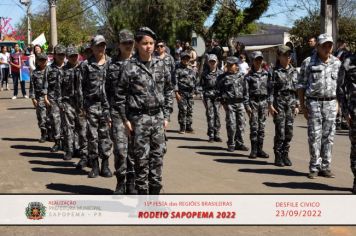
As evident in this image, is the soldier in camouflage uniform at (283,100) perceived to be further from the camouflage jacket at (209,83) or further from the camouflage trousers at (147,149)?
the camouflage trousers at (147,149)

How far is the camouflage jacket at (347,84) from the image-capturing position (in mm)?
7535

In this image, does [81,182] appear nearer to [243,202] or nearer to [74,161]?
[74,161]

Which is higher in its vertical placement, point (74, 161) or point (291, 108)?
point (291, 108)

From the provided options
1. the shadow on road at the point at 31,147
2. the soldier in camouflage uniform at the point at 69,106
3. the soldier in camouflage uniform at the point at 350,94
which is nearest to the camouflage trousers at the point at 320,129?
the soldier in camouflage uniform at the point at 350,94

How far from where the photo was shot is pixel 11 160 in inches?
404

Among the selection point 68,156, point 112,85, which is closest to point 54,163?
point 68,156

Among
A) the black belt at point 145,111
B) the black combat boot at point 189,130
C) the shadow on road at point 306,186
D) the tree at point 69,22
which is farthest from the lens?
the tree at point 69,22

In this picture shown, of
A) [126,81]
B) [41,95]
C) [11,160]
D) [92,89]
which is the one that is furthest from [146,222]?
[41,95]

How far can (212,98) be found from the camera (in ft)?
41.6

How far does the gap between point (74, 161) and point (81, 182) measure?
6.21ft

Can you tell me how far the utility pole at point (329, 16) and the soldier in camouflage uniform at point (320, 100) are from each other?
10.4 meters

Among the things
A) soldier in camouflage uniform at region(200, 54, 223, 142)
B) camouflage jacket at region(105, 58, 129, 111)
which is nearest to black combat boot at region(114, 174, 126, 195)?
camouflage jacket at region(105, 58, 129, 111)

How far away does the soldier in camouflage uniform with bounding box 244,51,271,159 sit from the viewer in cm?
1020

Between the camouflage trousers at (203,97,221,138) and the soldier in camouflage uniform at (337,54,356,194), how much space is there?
4942mm
